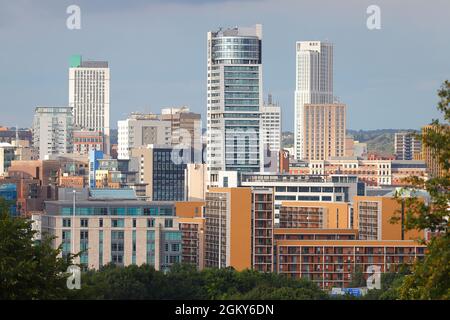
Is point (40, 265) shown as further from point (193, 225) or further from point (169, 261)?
point (193, 225)

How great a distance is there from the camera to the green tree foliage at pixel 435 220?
62.6 feet

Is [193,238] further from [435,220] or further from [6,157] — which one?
[6,157]

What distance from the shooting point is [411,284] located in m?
20.4

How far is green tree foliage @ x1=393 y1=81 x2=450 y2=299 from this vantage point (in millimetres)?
19094

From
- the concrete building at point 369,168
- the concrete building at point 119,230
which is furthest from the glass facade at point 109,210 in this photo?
the concrete building at point 369,168

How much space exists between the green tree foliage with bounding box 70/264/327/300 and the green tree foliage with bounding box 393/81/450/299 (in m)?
18.0

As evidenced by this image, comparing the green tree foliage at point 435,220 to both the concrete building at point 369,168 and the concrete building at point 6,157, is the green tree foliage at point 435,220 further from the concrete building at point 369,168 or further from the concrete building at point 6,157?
the concrete building at point 369,168

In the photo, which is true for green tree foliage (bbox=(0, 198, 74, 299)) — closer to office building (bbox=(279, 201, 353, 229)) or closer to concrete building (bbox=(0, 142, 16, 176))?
office building (bbox=(279, 201, 353, 229))

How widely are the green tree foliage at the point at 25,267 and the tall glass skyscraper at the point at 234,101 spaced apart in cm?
12408

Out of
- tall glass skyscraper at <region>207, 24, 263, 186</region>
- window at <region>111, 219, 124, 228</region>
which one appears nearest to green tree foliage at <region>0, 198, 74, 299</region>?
window at <region>111, 219, 124, 228</region>

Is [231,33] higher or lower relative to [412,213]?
higher

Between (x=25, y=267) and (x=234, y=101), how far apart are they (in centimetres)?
13423

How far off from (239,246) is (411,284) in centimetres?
6293
